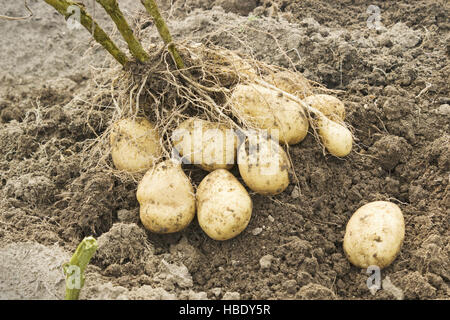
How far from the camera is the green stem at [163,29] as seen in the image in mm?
2567

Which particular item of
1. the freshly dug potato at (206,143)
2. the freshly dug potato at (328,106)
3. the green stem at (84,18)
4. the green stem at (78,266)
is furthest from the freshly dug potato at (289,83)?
the green stem at (78,266)

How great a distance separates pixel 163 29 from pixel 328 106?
987 mm

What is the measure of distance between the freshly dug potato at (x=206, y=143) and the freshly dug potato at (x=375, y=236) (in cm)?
69

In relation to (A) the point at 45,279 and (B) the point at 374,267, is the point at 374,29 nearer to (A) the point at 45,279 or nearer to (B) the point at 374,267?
(B) the point at 374,267

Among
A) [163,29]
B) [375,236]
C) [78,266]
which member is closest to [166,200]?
[78,266]

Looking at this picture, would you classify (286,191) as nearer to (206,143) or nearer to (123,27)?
(206,143)

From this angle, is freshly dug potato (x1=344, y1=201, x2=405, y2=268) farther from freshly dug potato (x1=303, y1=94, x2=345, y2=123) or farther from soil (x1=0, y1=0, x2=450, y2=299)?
freshly dug potato (x1=303, y1=94, x2=345, y2=123)

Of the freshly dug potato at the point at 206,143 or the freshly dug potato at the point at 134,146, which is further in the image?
the freshly dug potato at the point at 134,146

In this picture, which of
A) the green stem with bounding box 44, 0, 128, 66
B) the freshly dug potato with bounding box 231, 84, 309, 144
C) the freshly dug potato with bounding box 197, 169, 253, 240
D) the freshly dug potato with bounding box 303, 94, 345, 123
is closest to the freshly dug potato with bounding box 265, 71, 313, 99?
the freshly dug potato with bounding box 303, 94, 345, 123

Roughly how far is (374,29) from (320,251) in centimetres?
201

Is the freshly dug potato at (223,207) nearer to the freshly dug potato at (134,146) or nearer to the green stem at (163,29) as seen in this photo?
the freshly dug potato at (134,146)

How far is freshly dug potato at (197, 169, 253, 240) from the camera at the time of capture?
250 cm

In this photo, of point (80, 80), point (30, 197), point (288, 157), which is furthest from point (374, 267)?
point (80, 80)
